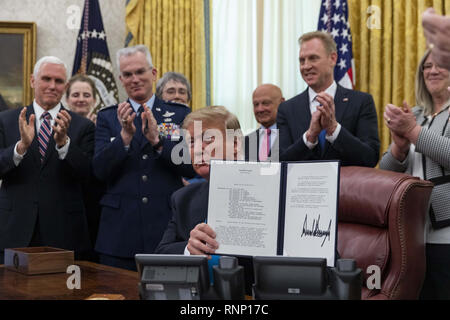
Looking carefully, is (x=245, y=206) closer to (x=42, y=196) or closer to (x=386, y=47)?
(x=42, y=196)

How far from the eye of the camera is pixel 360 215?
2232 mm

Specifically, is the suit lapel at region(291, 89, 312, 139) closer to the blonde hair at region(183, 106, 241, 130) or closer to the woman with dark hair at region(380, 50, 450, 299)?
the woman with dark hair at region(380, 50, 450, 299)

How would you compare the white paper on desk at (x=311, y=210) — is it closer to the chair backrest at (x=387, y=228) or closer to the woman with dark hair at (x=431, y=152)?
the chair backrest at (x=387, y=228)

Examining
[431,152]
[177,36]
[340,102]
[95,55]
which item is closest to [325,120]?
[340,102]

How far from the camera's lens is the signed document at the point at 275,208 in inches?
Answer: 59.5

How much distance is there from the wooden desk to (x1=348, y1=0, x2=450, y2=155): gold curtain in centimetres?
318

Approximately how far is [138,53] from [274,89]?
5.50ft

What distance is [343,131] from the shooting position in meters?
2.71

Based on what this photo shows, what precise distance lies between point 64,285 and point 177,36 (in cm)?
486

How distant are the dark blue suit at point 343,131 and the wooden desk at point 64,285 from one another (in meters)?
1.16

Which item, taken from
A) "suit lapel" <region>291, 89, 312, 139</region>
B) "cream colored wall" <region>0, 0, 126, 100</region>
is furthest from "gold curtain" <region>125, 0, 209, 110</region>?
"suit lapel" <region>291, 89, 312, 139</region>

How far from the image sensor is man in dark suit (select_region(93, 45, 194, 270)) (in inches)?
116

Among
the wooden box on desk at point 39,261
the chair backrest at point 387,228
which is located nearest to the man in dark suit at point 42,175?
the wooden box on desk at point 39,261
